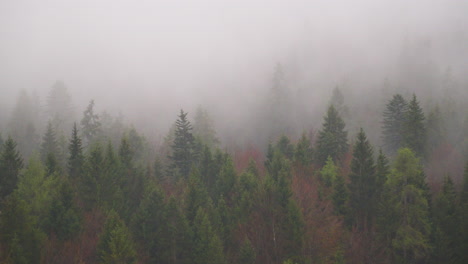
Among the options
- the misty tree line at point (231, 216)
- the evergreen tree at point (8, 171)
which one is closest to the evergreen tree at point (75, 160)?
the misty tree line at point (231, 216)

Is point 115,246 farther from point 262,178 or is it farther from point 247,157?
point 247,157

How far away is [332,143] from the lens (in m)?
50.8

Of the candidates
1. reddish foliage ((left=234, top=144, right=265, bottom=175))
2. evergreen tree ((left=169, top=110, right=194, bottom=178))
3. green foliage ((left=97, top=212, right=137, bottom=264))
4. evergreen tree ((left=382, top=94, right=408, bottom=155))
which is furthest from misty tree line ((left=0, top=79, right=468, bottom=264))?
reddish foliage ((left=234, top=144, right=265, bottom=175))

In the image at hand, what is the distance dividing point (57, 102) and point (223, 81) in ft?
186

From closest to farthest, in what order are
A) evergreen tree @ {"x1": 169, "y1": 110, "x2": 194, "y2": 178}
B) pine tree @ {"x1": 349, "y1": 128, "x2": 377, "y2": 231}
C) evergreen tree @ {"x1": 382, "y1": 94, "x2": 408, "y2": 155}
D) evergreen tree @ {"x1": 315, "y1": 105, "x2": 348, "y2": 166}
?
pine tree @ {"x1": 349, "y1": 128, "x2": 377, "y2": 231} → evergreen tree @ {"x1": 169, "y1": 110, "x2": 194, "y2": 178} → evergreen tree @ {"x1": 315, "y1": 105, "x2": 348, "y2": 166} → evergreen tree @ {"x1": 382, "y1": 94, "x2": 408, "y2": 155}

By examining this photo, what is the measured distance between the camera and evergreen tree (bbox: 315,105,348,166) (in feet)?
167

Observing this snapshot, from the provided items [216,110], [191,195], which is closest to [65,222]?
[191,195]

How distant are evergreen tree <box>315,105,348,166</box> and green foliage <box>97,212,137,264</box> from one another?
33095mm

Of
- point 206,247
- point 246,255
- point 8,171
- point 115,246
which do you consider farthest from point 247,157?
point 115,246

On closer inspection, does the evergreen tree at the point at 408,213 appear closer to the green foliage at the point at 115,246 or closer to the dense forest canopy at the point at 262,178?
the dense forest canopy at the point at 262,178

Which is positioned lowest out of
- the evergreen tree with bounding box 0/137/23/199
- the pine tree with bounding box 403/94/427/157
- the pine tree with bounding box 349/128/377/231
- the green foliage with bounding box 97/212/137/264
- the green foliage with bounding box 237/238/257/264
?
the green foliage with bounding box 237/238/257/264

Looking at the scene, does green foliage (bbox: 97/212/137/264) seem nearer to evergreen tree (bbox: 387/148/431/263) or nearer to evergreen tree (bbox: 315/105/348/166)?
evergreen tree (bbox: 387/148/431/263)

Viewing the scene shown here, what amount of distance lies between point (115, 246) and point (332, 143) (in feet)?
117

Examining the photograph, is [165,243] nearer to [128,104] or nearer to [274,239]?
[274,239]
